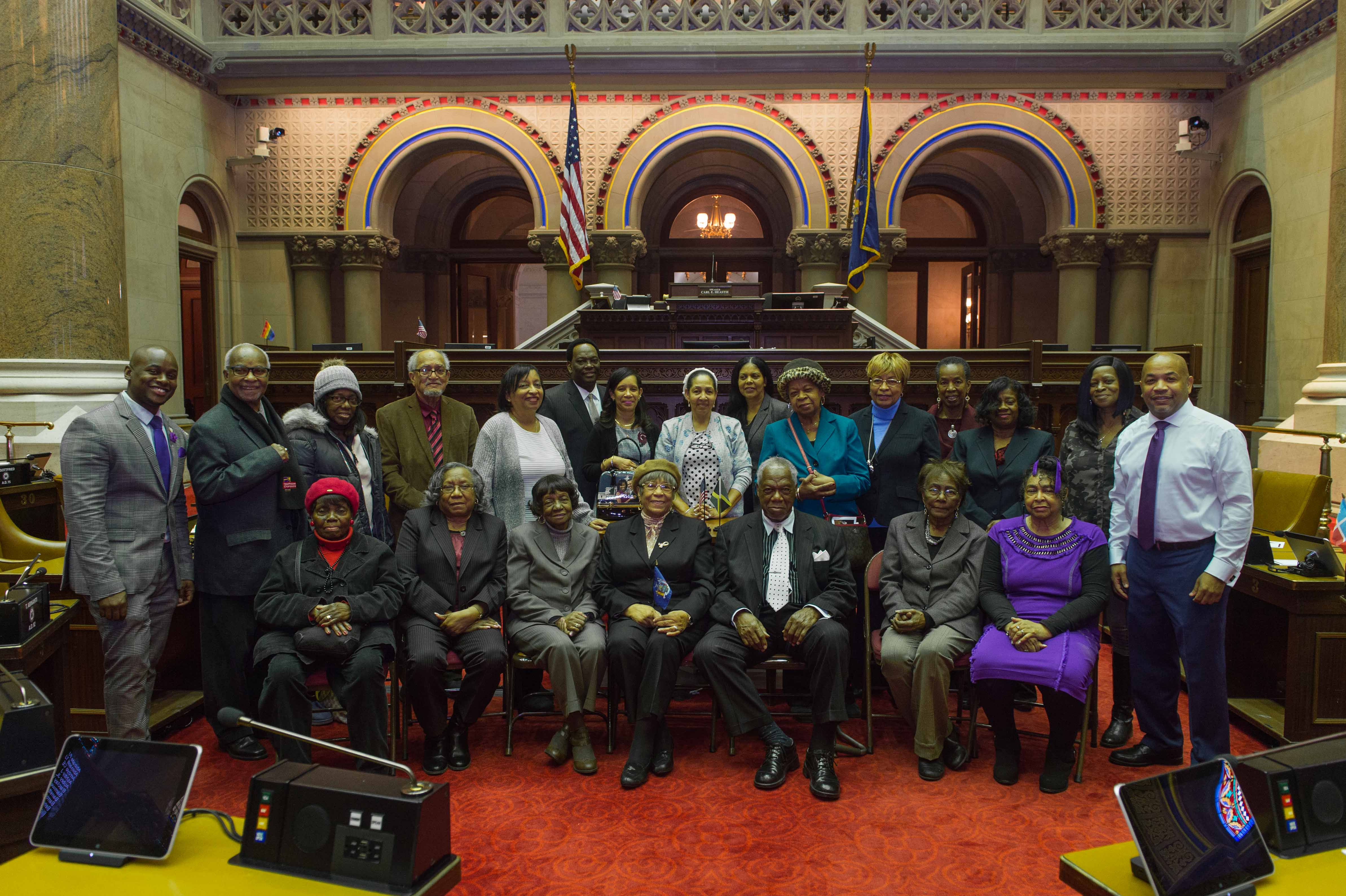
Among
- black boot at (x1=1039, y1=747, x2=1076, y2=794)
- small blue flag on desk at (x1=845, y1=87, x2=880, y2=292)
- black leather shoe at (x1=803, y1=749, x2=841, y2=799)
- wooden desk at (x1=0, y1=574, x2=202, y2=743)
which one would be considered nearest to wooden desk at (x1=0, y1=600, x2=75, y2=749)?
wooden desk at (x1=0, y1=574, x2=202, y2=743)

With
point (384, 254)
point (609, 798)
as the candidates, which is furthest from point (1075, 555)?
point (384, 254)

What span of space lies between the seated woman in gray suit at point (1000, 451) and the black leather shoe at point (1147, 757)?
108cm

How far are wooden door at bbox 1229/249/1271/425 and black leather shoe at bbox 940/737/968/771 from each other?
7.85m

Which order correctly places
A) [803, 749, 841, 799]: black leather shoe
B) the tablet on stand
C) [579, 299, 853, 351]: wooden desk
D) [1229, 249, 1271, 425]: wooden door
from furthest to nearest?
[1229, 249, 1271, 425]: wooden door < [579, 299, 853, 351]: wooden desk < [803, 749, 841, 799]: black leather shoe < the tablet on stand

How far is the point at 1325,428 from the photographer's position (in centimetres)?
657

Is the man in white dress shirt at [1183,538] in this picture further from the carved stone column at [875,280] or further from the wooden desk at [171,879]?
the carved stone column at [875,280]

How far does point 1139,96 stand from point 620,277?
6561 millimetres

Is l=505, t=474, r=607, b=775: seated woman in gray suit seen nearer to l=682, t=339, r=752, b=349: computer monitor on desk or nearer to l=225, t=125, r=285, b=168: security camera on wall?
l=682, t=339, r=752, b=349: computer monitor on desk

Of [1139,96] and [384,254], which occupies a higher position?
[1139,96]

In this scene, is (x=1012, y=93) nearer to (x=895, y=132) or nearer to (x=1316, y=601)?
(x=895, y=132)

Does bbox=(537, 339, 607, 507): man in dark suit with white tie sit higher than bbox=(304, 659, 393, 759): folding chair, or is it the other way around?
bbox=(537, 339, 607, 507): man in dark suit with white tie

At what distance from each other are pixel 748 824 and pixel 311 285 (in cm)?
955

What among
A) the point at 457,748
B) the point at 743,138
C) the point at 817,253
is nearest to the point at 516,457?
the point at 457,748

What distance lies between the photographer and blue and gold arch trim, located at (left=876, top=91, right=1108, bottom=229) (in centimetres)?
1019
